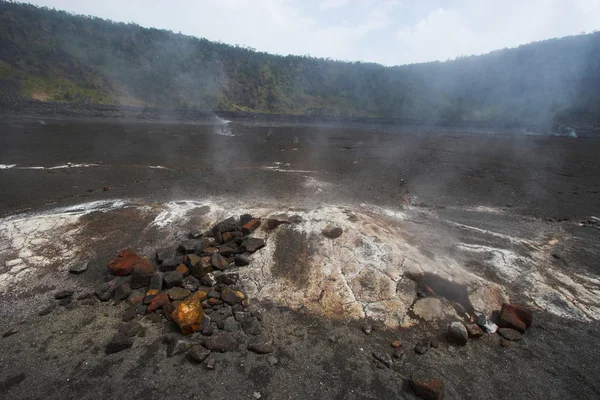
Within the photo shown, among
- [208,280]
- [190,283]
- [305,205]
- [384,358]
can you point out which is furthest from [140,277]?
[305,205]

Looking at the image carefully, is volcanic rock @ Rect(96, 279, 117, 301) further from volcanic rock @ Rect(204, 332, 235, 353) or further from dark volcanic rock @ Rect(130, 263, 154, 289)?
volcanic rock @ Rect(204, 332, 235, 353)

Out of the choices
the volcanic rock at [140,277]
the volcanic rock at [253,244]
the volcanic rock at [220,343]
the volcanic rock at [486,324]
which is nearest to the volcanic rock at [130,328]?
the volcanic rock at [140,277]

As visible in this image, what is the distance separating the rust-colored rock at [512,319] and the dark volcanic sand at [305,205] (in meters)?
0.14

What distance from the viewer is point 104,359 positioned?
2.82 m

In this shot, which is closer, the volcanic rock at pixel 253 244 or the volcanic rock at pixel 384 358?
the volcanic rock at pixel 384 358

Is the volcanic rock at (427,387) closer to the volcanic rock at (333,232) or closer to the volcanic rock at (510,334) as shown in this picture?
the volcanic rock at (510,334)

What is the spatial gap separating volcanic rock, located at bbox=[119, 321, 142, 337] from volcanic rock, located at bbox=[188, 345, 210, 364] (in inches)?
27.9

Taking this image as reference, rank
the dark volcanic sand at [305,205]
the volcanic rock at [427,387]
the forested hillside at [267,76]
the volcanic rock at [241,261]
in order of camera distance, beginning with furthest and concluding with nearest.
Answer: the forested hillside at [267,76] < the volcanic rock at [241,261] < the dark volcanic sand at [305,205] < the volcanic rock at [427,387]

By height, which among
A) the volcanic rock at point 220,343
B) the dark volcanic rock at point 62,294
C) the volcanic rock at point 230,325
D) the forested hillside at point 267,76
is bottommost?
the dark volcanic rock at point 62,294

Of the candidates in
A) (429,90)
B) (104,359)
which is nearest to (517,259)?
(104,359)

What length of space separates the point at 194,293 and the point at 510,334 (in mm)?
3743

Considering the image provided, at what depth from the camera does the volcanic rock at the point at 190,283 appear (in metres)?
3.78

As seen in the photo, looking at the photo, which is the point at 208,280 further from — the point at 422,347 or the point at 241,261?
the point at 422,347

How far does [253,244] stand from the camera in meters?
4.45
